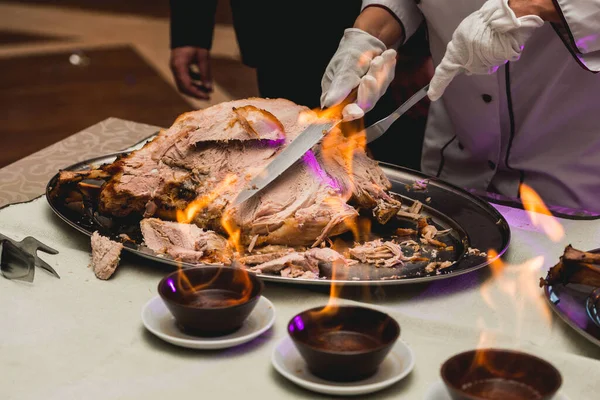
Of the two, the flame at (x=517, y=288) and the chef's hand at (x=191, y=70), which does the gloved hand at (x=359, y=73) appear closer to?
the flame at (x=517, y=288)

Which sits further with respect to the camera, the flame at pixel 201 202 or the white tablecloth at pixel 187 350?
the flame at pixel 201 202

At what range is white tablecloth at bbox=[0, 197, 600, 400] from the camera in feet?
3.90

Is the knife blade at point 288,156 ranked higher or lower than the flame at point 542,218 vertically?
higher

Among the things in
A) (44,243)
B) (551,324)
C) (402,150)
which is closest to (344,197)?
(551,324)

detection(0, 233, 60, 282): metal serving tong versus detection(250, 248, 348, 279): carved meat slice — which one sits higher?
detection(250, 248, 348, 279): carved meat slice

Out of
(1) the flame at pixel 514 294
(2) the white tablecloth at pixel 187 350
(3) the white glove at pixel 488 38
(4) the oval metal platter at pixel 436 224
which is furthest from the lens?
(3) the white glove at pixel 488 38

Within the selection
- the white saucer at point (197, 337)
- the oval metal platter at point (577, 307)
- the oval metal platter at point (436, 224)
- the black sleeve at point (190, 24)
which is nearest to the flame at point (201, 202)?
the oval metal platter at point (436, 224)

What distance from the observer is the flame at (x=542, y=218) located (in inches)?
73.7

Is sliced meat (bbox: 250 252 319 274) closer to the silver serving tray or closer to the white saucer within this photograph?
the white saucer

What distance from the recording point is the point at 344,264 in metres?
1.63

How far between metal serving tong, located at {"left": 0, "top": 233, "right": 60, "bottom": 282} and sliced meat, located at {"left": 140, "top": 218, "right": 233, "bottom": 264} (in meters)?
0.23

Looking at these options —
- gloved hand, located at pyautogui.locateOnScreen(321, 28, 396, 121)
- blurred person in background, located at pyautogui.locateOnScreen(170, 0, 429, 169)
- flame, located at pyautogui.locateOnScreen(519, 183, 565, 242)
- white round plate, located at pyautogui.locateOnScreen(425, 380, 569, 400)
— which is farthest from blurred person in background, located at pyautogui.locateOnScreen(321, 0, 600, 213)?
white round plate, located at pyautogui.locateOnScreen(425, 380, 569, 400)

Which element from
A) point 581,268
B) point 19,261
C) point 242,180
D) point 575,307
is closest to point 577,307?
point 575,307

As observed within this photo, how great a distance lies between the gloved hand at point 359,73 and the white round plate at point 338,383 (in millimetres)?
786
